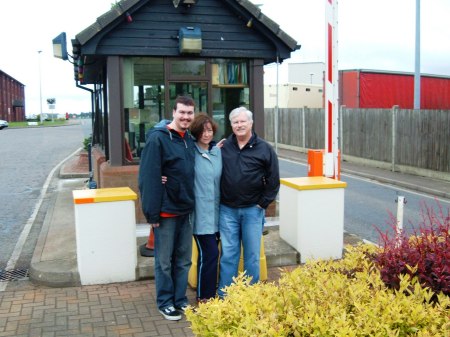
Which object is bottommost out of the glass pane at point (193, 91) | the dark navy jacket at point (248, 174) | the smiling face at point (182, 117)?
the dark navy jacket at point (248, 174)

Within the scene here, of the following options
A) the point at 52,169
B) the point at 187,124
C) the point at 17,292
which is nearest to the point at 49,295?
the point at 17,292

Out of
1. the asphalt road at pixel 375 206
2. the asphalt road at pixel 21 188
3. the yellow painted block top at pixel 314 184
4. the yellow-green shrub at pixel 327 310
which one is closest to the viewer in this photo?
the yellow-green shrub at pixel 327 310

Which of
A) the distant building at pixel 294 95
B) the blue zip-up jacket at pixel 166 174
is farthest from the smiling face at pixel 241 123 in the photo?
the distant building at pixel 294 95

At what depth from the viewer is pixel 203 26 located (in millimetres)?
7887

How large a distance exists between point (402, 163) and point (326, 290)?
14.7 meters

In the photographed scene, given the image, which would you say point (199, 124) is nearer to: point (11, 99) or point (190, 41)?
point (190, 41)

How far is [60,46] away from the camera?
31.4 ft

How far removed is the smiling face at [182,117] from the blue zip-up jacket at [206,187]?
259 millimetres

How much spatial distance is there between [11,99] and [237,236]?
280 feet

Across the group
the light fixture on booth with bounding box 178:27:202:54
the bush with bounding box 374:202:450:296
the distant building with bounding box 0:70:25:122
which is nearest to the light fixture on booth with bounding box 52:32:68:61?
the light fixture on booth with bounding box 178:27:202:54

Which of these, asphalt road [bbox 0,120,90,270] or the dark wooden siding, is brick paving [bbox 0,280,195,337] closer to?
asphalt road [bbox 0,120,90,270]

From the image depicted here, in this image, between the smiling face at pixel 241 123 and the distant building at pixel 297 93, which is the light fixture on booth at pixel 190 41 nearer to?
the smiling face at pixel 241 123

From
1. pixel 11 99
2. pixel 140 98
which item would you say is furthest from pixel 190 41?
pixel 11 99

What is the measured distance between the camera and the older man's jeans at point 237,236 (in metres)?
5.00
